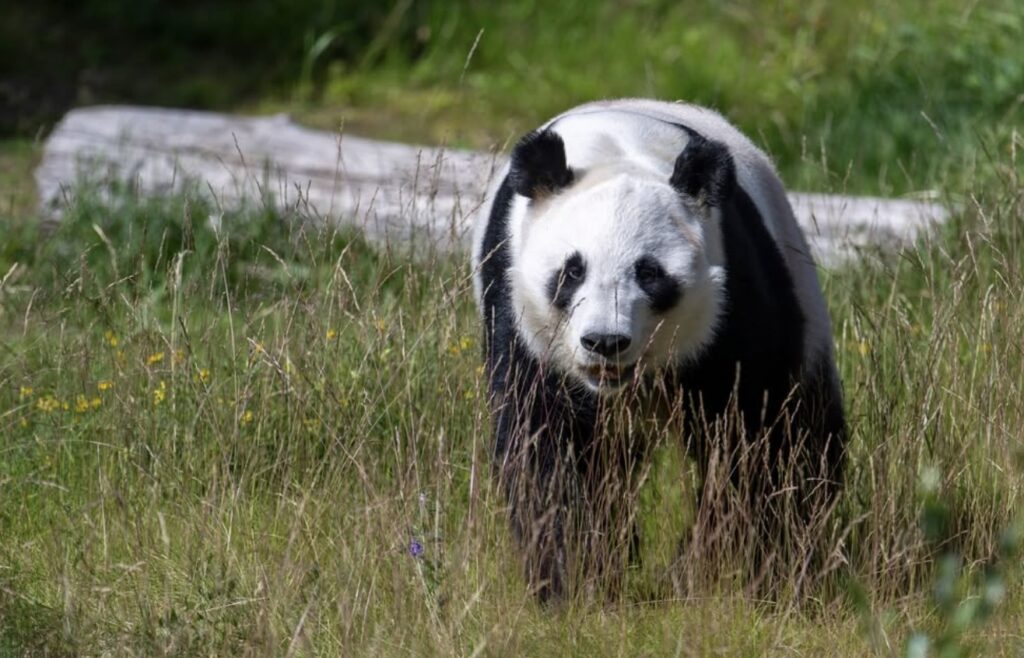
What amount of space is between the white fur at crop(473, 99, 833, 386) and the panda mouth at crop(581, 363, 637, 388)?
5cm

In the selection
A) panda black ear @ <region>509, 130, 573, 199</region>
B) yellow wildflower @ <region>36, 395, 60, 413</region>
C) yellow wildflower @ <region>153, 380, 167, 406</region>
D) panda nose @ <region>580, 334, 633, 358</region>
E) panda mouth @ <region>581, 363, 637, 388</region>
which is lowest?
yellow wildflower @ <region>36, 395, 60, 413</region>

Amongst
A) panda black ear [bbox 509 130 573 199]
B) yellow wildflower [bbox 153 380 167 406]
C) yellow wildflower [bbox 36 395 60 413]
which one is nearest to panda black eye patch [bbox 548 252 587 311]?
panda black ear [bbox 509 130 573 199]

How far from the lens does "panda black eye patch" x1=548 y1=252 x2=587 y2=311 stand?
3.54m

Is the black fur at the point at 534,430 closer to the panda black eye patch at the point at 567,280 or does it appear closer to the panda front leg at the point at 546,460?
the panda front leg at the point at 546,460

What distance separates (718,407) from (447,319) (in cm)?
88

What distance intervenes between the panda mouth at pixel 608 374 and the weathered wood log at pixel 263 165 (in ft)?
7.29

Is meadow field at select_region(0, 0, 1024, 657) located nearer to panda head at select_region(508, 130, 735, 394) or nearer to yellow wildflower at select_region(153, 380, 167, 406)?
yellow wildflower at select_region(153, 380, 167, 406)

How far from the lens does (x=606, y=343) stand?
3.37 meters

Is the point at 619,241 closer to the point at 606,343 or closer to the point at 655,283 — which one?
the point at 655,283

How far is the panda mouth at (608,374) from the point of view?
3512 mm

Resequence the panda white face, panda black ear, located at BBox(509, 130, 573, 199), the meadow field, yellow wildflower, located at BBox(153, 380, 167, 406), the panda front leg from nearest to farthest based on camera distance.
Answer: the meadow field → the panda white face → the panda front leg → panda black ear, located at BBox(509, 130, 573, 199) → yellow wildflower, located at BBox(153, 380, 167, 406)

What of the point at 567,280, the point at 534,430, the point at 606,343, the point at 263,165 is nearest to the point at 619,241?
the point at 567,280

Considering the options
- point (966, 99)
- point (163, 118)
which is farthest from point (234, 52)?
point (966, 99)

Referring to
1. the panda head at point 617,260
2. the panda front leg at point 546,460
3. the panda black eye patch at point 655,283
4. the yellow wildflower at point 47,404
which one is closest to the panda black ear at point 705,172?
the panda head at point 617,260
